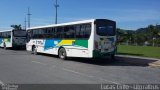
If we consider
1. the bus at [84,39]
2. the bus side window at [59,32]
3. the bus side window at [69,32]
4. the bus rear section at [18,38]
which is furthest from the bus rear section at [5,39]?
the bus side window at [69,32]

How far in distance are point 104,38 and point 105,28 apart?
2.35 feet

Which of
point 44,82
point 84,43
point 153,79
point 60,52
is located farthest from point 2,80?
point 60,52

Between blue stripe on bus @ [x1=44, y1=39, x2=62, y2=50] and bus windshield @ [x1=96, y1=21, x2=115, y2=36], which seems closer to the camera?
bus windshield @ [x1=96, y1=21, x2=115, y2=36]

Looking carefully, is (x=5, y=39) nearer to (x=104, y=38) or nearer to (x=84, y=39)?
(x=84, y=39)

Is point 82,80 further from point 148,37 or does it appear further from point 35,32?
point 148,37

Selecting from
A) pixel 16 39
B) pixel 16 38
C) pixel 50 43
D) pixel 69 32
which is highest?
pixel 69 32

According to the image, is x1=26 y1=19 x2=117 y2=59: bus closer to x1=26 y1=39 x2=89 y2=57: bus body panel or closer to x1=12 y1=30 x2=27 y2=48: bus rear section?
x1=26 y1=39 x2=89 y2=57: bus body panel

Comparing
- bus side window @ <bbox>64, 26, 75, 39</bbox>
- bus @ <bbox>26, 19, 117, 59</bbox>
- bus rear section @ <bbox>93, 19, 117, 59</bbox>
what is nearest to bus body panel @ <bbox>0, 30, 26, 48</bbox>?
bus @ <bbox>26, 19, 117, 59</bbox>

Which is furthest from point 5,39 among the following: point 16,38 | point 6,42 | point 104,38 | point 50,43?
point 104,38

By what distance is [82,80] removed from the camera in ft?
38.2

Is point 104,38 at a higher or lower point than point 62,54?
higher

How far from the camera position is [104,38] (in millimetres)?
18984

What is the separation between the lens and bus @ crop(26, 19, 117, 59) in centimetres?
1855

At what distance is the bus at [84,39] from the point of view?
60.8ft
